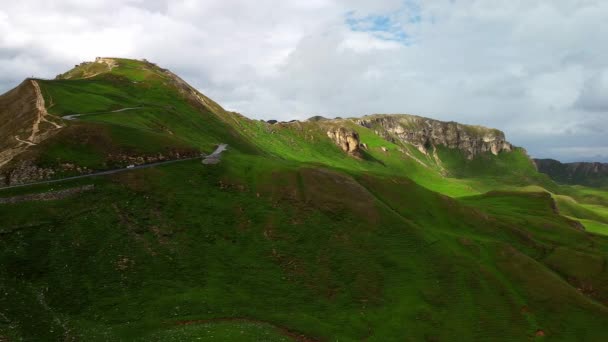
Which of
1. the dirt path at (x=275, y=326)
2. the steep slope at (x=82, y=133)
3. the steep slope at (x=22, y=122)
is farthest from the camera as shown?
the steep slope at (x=22, y=122)

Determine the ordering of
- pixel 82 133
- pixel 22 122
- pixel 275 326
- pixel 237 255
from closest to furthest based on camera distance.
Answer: pixel 275 326
pixel 237 255
pixel 82 133
pixel 22 122

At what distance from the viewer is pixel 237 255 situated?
75.4 metres

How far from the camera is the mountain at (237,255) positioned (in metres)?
56.4

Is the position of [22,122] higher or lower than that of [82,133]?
higher

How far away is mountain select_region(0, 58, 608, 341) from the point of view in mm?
56438

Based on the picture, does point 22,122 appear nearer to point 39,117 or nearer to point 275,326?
point 39,117

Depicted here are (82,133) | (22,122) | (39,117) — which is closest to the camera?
(82,133)

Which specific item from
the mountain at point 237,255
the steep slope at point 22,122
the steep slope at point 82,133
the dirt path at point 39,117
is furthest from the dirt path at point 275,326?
the dirt path at point 39,117

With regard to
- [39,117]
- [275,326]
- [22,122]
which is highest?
[39,117]

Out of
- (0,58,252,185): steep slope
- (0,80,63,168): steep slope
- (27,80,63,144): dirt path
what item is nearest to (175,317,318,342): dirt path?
(0,58,252,185): steep slope

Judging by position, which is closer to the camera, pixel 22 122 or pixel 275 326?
pixel 275 326

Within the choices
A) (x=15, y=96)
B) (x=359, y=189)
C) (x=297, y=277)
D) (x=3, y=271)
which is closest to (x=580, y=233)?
(x=359, y=189)

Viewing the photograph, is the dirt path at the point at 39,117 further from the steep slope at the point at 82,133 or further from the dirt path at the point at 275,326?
the dirt path at the point at 275,326

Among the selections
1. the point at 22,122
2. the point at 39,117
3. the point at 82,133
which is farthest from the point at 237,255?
the point at 22,122
